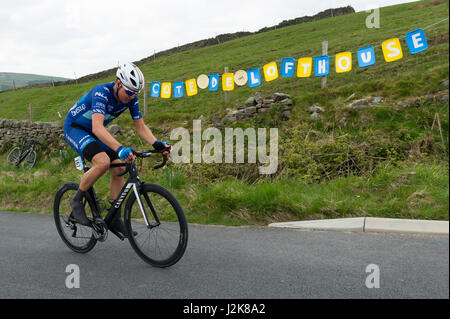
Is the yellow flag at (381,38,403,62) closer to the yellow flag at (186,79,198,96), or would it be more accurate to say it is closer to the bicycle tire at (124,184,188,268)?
→ the yellow flag at (186,79,198,96)

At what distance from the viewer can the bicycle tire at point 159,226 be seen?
378 cm

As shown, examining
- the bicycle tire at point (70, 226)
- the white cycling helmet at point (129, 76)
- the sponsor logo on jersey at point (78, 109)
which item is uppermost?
the white cycling helmet at point (129, 76)

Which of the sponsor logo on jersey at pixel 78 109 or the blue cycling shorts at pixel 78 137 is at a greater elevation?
the sponsor logo on jersey at pixel 78 109

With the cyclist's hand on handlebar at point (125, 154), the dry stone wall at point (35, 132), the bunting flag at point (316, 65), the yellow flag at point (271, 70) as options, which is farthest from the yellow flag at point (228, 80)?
the cyclist's hand on handlebar at point (125, 154)

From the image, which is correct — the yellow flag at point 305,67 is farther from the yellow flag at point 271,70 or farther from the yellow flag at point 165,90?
the yellow flag at point 165,90

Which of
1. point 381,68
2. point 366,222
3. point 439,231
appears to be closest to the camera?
point 439,231

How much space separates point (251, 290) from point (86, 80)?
4645 centimetres

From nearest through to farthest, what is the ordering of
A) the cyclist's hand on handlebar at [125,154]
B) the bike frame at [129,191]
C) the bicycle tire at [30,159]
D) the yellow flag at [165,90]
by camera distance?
the cyclist's hand on handlebar at [125,154], the bike frame at [129,191], the bicycle tire at [30,159], the yellow flag at [165,90]

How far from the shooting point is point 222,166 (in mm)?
7656

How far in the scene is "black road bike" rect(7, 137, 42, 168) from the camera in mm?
11836

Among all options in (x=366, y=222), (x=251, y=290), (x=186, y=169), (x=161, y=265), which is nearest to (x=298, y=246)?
(x=366, y=222)

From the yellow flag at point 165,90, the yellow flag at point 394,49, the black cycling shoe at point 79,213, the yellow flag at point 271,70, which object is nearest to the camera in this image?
the black cycling shoe at point 79,213

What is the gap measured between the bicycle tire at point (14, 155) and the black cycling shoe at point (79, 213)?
31.0 ft
